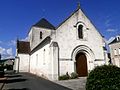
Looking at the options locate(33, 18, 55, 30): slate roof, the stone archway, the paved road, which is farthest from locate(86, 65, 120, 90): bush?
locate(33, 18, 55, 30): slate roof

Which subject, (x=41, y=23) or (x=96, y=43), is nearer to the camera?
(x=96, y=43)

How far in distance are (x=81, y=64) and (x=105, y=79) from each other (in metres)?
13.3

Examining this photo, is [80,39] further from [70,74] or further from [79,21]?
[70,74]

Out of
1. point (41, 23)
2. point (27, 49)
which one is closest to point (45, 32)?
point (41, 23)

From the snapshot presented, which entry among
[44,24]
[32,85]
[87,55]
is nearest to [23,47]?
[44,24]

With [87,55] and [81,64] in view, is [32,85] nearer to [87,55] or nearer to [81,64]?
[81,64]

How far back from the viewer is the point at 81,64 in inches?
808

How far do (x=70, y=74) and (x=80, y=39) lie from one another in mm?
4711

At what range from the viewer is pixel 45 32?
40062mm

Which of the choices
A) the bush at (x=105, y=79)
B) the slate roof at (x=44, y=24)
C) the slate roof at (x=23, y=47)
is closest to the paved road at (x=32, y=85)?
the bush at (x=105, y=79)

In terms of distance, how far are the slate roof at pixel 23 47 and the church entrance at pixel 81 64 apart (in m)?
20.1

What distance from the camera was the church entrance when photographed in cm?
2020

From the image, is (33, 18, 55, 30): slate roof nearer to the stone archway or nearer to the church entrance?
the stone archway

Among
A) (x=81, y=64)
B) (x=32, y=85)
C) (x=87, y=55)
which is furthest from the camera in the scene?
(x=87, y=55)
